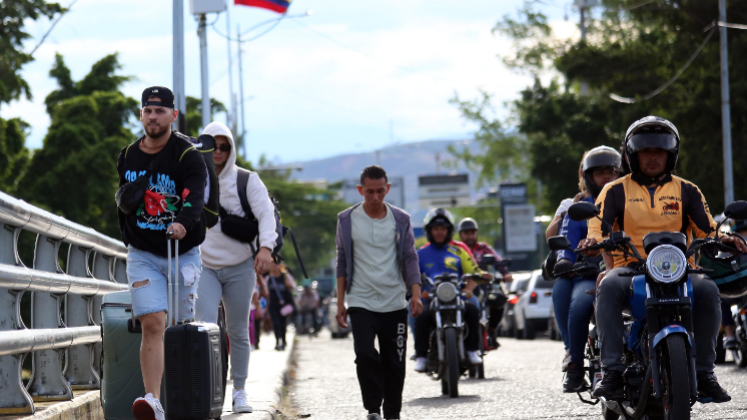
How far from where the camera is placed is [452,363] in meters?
9.95

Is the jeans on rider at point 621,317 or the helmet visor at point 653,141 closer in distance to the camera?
the jeans on rider at point 621,317

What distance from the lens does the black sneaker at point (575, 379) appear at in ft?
23.3

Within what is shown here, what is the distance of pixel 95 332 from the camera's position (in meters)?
7.50

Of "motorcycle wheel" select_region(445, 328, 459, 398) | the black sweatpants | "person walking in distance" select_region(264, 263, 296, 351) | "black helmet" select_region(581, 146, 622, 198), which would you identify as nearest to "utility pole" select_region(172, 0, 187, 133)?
"person walking in distance" select_region(264, 263, 296, 351)

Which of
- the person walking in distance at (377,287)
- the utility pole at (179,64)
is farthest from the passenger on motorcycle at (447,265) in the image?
the utility pole at (179,64)

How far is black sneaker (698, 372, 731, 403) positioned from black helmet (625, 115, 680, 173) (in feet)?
4.05

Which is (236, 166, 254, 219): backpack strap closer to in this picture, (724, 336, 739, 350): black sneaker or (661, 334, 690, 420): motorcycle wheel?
(661, 334, 690, 420): motorcycle wheel

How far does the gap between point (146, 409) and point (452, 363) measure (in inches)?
175

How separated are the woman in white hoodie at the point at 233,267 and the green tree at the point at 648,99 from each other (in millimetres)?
22984

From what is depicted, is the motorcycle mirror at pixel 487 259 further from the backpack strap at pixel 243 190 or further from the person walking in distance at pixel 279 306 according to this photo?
the person walking in distance at pixel 279 306

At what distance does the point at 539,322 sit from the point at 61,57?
18.3 metres

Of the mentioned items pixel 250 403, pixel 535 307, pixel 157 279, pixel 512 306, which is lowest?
pixel 512 306

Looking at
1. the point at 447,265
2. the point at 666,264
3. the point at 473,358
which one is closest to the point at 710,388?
the point at 666,264

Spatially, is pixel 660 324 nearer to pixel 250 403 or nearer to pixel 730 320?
pixel 250 403
